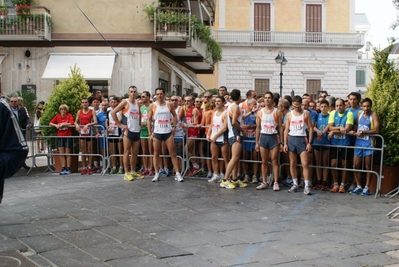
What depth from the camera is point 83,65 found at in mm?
21438

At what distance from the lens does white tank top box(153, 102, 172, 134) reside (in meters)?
11.0

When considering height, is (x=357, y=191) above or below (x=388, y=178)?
below

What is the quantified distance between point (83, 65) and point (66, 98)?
883cm

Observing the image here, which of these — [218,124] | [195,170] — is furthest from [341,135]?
[195,170]

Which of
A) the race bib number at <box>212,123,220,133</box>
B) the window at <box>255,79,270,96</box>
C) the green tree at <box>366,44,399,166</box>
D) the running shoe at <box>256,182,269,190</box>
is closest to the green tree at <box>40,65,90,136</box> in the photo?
the race bib number at <box>212,123,220,133</box>

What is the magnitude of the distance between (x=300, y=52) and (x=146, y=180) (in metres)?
30.4

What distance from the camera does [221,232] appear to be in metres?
6.65

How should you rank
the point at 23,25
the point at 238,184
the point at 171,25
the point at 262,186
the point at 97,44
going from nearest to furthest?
the point at 262,186, the point at 238,184, the point at 23,25, the point at 171,25, the point at 97,44

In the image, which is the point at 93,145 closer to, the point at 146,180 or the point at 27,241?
the point at 146,180

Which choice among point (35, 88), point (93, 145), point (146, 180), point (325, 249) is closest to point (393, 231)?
point (325, 249)

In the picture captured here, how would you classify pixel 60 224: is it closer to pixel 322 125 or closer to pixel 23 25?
pixel 322 125

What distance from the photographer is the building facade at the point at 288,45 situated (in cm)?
3912

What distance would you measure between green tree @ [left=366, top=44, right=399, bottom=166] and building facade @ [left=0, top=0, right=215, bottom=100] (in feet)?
38.9

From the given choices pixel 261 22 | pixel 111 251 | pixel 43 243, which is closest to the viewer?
pixel 111 251
